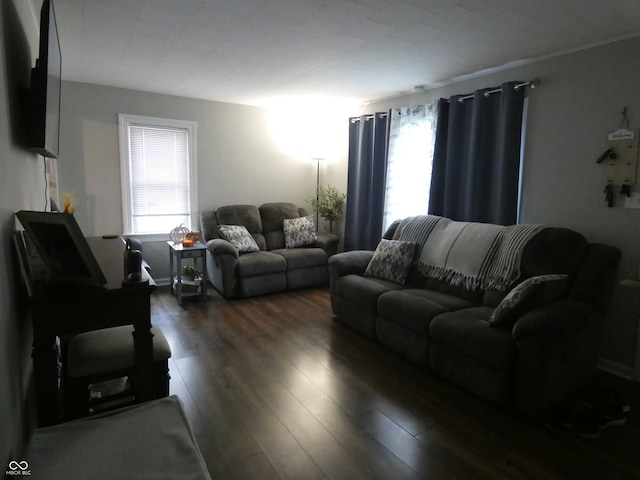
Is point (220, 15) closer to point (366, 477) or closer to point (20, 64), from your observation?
point (20, 64)

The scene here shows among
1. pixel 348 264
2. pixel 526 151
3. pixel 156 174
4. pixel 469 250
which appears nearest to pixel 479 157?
pixel 526 151

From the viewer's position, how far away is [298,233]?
5164mm

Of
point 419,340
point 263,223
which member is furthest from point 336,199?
point 419,340

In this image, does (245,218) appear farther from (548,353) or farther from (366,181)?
(548,353)

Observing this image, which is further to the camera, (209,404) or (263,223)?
(263,223)

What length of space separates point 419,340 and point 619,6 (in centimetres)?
237

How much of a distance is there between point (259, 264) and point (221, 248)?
472 mm

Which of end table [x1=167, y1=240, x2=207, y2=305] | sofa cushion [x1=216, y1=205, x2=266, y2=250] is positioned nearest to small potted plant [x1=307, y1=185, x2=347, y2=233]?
sofa cushion [x1=216, y1=205, x2=266, y2=250]

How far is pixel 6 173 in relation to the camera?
131 centimetres

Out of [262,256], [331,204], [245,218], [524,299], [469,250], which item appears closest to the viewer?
[524,299]

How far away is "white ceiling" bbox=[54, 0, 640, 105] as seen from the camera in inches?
90.3

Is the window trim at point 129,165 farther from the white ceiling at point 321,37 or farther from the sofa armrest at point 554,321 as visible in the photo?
the sofa armrest at point 554,321

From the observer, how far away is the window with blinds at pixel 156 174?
4.62 m

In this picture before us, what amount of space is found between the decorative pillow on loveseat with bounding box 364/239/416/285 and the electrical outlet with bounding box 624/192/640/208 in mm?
1576
